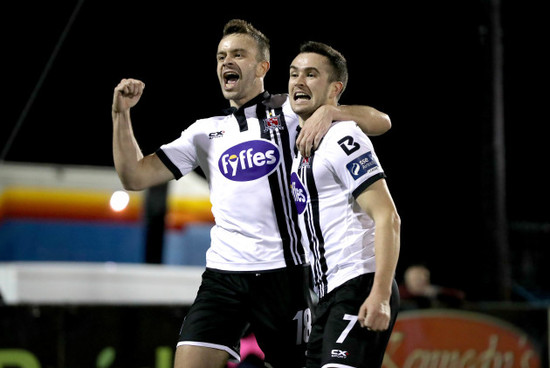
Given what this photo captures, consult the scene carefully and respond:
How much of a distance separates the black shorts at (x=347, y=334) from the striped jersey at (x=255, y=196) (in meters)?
0.70

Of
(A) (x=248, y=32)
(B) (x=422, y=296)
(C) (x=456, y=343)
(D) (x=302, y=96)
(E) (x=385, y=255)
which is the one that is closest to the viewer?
(E) (x=385, y=255)

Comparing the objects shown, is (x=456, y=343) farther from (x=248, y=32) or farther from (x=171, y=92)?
(x=171, y=92)

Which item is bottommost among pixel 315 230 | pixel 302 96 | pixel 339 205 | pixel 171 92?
pixel 315 230

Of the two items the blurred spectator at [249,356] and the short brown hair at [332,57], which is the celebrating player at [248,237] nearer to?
the short brown hair at [332,57]

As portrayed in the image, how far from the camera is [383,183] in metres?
3.97

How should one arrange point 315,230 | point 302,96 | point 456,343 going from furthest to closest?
point 456,343 → point 302,96 → point 315,230

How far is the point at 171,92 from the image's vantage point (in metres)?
11.9

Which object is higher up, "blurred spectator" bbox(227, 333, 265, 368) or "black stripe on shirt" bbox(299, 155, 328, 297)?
"black stripe on shirt" bbox(299, 155, 328, 297)

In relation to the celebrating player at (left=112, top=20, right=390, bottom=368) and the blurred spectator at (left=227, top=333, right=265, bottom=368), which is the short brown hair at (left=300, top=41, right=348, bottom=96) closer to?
the celebrating player at (left=112, top=20, right=390, bottom=368)

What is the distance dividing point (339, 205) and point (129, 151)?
54.2 inches

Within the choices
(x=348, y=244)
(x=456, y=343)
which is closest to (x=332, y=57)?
(x=348, y=244)

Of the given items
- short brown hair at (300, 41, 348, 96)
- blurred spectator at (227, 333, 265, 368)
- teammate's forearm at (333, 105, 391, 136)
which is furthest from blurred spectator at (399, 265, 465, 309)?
short brown hair at (300, 41, 348, 96)

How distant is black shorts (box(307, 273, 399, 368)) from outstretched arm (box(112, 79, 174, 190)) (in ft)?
4.62

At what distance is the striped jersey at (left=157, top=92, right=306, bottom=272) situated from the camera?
471cm
